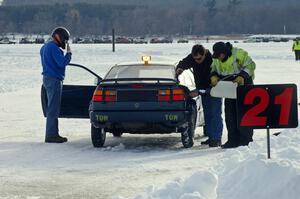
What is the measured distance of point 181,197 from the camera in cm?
560

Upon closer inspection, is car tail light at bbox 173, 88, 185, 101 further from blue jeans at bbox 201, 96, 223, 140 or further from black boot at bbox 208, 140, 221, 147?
black boot at bbox 208, 140, 221, 147

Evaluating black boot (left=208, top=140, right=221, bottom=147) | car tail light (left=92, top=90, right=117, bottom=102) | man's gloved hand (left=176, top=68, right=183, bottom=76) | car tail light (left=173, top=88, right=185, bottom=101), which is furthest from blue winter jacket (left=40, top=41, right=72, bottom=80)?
black boot (left=208, top=140, right=221, bottom=147)

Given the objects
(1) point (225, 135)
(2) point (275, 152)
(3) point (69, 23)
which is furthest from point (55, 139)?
(3) point (69, 23)

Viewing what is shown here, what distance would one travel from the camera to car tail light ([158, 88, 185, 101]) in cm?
936

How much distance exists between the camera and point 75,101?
35.3 feet

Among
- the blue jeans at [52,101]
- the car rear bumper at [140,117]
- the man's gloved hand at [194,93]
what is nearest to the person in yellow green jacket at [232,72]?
the man's gloved hand at [194,93]

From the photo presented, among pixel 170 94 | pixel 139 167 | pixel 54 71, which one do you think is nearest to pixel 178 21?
pixel 54 71

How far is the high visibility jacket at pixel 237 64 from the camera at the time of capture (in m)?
9.57

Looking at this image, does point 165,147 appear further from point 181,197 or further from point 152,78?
point 181,197

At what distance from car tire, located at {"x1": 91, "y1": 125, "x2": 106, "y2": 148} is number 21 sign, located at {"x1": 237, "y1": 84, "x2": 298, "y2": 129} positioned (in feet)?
9.00

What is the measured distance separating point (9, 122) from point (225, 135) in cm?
437

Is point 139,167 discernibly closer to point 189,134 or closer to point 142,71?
point 189,134

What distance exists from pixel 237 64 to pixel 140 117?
1614 millimetres

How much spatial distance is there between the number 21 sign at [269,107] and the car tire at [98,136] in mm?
2742
